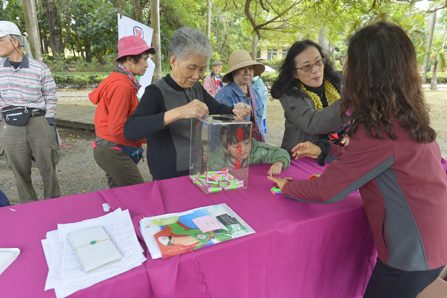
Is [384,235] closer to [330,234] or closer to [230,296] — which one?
[330,234]

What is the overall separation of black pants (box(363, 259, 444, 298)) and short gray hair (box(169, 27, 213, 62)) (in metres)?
1.37

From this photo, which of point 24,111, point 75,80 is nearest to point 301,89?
point 24,111

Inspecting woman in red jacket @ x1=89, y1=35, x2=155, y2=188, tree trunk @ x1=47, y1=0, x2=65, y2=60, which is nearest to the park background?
tree trunk @ x1=47, y1=0, x2=65, y2=60

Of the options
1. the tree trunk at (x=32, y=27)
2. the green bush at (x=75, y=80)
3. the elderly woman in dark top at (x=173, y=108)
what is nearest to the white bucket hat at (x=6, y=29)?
the elderly woman in dark top at (x=173, y=108)

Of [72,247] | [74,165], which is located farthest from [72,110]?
[72,247]

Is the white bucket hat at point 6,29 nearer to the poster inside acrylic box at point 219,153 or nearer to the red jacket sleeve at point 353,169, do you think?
the poster inside acrylic box at point 219,153

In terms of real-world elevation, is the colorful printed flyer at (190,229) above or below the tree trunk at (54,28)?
below

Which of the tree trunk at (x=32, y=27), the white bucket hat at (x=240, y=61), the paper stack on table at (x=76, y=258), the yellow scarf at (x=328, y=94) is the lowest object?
the paper stack on table at (x=76, y=258)

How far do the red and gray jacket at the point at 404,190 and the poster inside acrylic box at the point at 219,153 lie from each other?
2.07ft

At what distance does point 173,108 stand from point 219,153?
39 cm

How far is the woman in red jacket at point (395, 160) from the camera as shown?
3.46 feet

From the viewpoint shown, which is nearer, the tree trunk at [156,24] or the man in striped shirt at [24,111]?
the man in striped shirt at [24,111]

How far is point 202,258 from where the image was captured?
40.5 inches

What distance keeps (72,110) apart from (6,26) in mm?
6203
